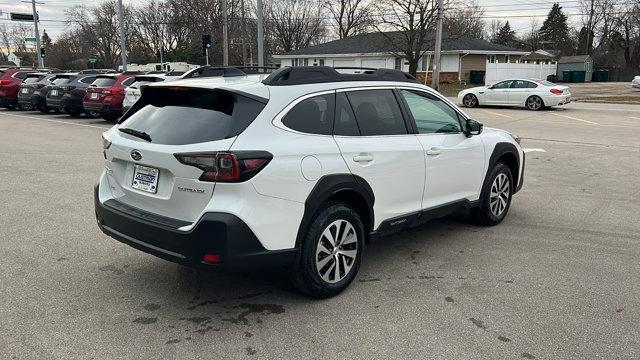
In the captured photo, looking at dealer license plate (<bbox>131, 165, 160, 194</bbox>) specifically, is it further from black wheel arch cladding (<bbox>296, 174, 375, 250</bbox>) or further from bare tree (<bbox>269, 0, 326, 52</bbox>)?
bare tree (<bbox>269, 0, 326, 52</bbox>)

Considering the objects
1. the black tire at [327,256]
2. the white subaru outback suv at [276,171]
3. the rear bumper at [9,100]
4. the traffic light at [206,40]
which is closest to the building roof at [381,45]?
the traffic light at [206,40]

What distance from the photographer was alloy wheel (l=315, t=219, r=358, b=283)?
4008 millimetres

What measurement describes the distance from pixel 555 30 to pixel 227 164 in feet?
330

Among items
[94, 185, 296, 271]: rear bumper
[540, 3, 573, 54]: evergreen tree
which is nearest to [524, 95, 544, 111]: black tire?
[94, 185, 296, 271]: rear bumper

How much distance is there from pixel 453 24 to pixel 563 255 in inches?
1830

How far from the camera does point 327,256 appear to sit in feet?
13.3

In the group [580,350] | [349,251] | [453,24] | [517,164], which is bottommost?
[580,350]

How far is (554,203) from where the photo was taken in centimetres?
715

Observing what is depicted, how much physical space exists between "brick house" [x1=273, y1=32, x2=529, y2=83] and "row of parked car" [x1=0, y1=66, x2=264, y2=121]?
26707 millimetres

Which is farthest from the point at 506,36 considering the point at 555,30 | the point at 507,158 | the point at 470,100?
the point at 507,158

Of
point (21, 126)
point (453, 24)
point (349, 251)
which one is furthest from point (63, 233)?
point (453, 24)

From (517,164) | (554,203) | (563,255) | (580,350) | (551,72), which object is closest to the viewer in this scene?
(580,350)

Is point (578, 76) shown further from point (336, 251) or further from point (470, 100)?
point (336, 251)

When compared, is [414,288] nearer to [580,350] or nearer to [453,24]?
[580,350]
